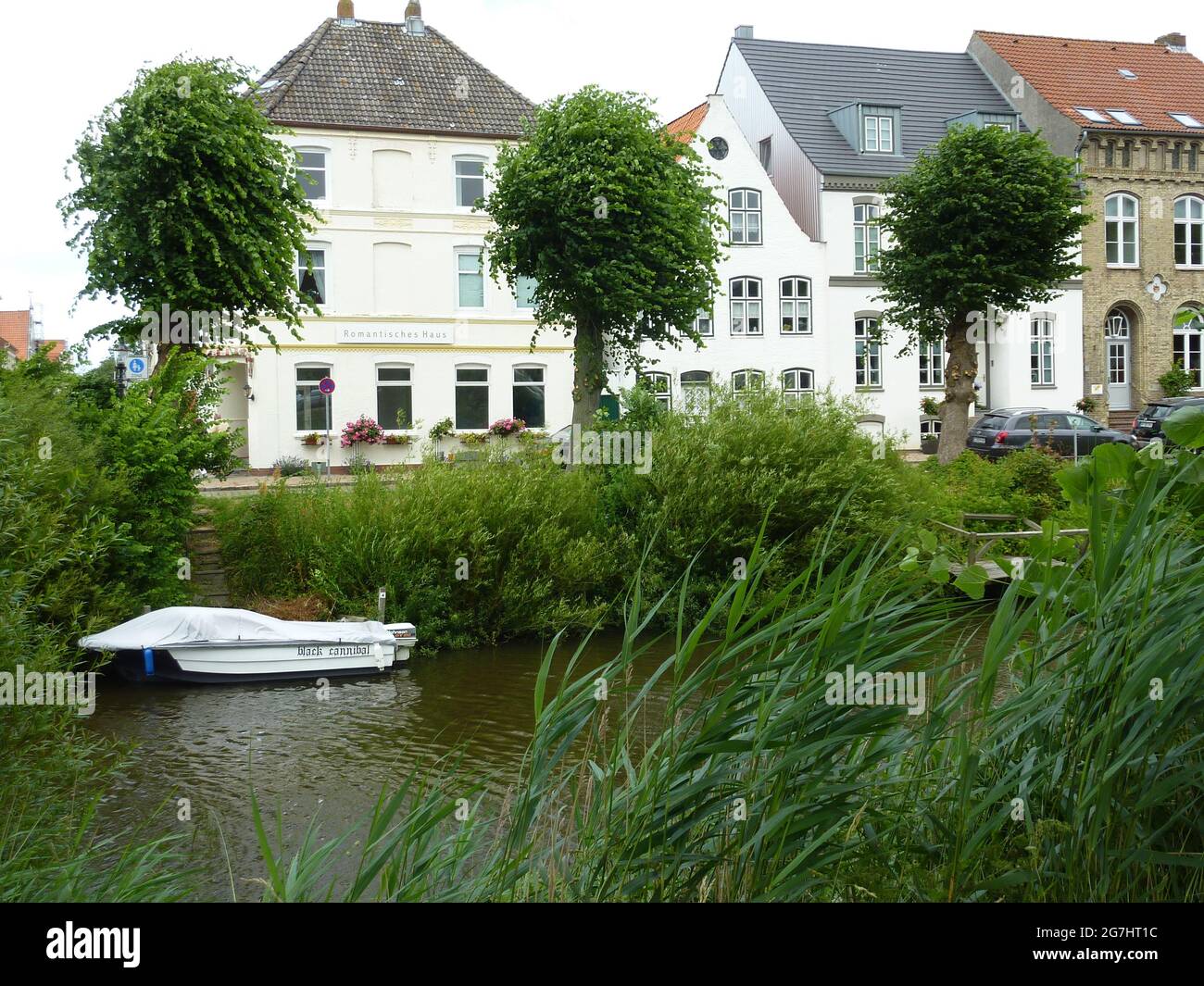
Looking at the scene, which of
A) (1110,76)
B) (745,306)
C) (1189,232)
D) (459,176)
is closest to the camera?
(459,176)

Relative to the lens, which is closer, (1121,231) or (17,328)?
(1121,231)

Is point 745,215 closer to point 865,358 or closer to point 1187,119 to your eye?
point 865,358

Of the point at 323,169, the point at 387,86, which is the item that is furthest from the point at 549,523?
the point at 387,86

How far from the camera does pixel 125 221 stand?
2061 cm

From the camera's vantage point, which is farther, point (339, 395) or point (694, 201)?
point (339, 395)

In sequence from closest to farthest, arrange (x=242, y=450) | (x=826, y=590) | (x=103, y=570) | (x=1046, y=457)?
(x=826, y=590) → (x=103, y=570) → (x=1046, y=457) → (x=242, y=450)

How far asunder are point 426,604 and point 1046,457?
12696 millimetres

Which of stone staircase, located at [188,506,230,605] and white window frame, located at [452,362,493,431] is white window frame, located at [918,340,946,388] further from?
stone staircase, located at [188,506,230,605]

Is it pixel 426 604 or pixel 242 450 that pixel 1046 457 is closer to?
pixel 426 604

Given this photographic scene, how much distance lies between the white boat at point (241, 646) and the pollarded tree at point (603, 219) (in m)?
10.1

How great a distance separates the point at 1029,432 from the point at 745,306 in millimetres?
9747

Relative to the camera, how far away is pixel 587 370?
85.6 ft

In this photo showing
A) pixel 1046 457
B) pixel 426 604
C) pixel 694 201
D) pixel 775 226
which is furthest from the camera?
pixel 775 226
